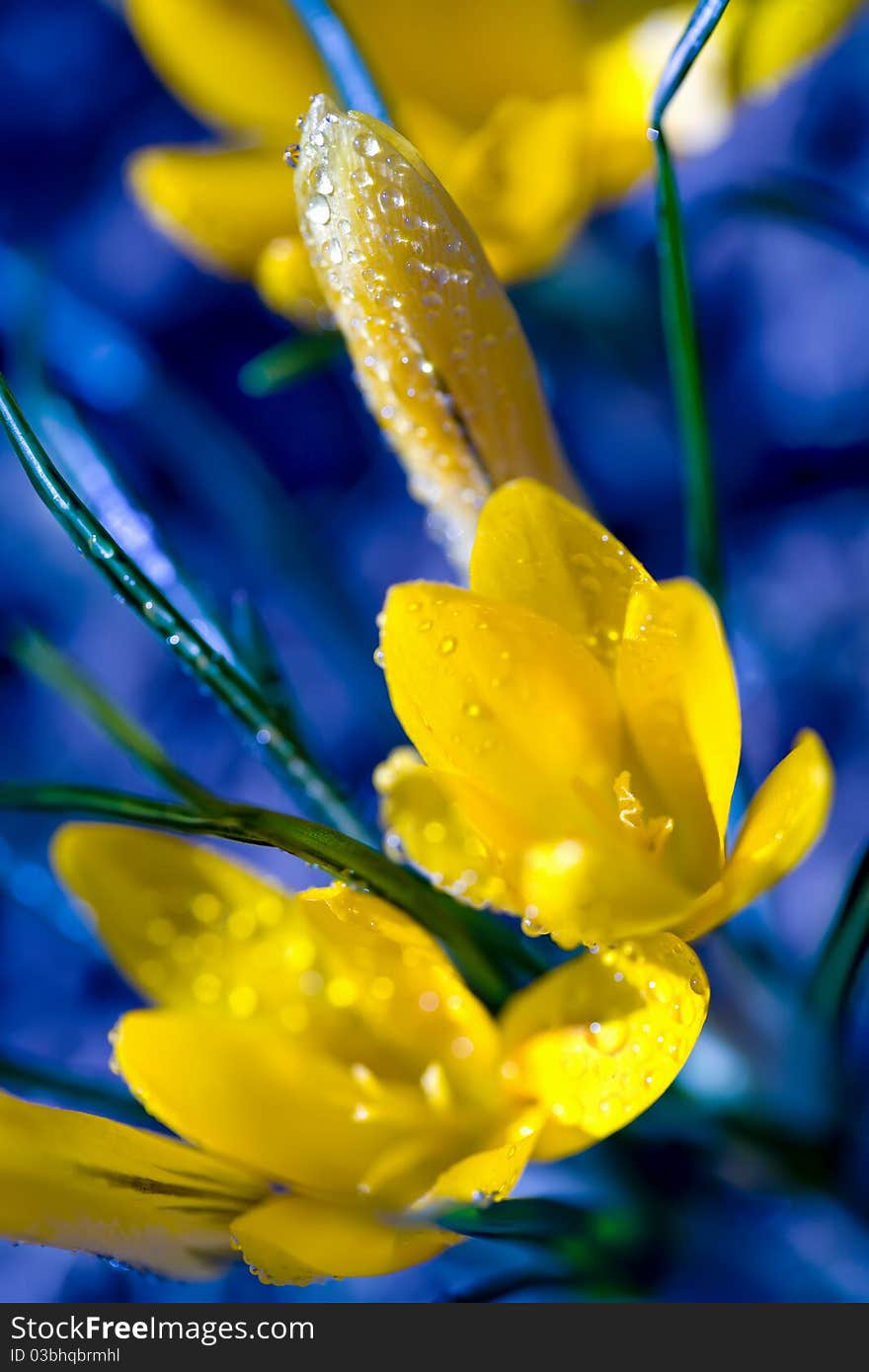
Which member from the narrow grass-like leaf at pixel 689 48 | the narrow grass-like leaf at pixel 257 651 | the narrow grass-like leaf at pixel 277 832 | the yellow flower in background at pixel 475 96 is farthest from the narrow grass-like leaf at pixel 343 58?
the narrow grass-like leaf at pixel 277 832

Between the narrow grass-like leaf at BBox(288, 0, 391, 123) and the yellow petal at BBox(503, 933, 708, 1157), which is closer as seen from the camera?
the yellow petal at BBox(503, 933, 708, 1157)

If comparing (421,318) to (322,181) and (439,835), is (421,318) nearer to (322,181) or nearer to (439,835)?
(322,181)

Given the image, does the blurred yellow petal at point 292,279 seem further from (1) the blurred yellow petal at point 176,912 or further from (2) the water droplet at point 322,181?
(1) the blurred yellow petal at point 176,912

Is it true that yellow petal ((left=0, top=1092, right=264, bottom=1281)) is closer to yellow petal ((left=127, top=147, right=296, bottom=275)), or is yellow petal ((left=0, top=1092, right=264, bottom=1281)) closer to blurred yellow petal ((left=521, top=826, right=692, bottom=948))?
blurred yellow petal ((left=521, top=826, right=692, bottom=948))

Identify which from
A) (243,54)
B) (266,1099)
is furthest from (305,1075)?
(243,54)

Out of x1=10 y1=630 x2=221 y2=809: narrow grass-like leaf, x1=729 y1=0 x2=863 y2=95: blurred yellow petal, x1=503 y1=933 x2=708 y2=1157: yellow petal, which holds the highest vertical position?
x1=729 y1=0 x2=863 y2=95: blurred yellow petal

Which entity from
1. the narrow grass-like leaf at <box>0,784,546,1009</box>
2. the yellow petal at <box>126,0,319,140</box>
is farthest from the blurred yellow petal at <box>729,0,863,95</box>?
the narrow grass-like leaf at <box>0,784,546,1009</box>
